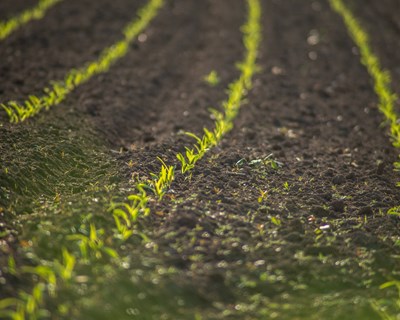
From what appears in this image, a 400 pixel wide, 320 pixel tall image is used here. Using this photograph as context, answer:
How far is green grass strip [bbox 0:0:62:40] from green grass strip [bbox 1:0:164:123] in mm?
1605

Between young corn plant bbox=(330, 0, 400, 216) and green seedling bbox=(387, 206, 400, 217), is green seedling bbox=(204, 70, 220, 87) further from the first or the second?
green seedling bbox=(387, 206, 400, 217)

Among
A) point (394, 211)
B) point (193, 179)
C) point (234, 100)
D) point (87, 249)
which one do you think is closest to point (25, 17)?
point (234, 100)

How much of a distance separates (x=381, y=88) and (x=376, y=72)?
0.70m

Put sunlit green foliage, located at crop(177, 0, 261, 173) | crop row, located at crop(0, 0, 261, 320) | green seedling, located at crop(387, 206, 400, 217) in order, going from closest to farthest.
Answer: crop row, located at crop(0, 0, 261, 320), green seedling, located at crop(387, 206, 400, 217), sunlit green foliage, located at crop(177, 0, 261, 173)

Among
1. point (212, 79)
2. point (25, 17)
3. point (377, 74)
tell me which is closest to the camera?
point (212, 79)

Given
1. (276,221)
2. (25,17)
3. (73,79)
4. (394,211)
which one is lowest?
(394,211)

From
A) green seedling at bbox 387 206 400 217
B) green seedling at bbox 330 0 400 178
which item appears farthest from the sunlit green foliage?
green seedling at bbox 330 0 400 178

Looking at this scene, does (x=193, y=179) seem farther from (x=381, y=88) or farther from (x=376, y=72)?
(x=376, y=72)

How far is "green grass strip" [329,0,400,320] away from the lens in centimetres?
294

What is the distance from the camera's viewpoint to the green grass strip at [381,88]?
116 inches

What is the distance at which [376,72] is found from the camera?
25.1ft

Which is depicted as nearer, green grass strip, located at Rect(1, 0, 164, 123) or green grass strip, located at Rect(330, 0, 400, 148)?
green grass strip, located at Rect(1, 0, 164, 123)

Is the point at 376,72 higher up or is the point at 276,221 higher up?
the point at 276,221

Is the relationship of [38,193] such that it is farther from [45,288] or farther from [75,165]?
[45,288]
